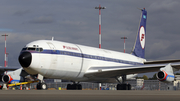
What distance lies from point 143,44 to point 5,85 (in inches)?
804

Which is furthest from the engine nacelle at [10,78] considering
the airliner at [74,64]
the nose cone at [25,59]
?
the nose cone at [25,59]

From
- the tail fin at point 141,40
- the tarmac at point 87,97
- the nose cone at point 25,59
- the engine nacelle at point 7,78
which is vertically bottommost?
the tarmac at point 87,97

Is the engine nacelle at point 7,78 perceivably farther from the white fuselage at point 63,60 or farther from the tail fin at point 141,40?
the tail fin at point 141,40

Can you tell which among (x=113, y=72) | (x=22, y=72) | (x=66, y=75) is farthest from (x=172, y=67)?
(x=22, y=72)

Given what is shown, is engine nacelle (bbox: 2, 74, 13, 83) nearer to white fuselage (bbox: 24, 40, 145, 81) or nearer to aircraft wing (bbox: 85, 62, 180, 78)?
white fuselage (bbox: 24, 40, 145, 81)

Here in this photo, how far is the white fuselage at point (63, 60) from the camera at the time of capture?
2180cm

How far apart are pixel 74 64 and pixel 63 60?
→ 1.42m

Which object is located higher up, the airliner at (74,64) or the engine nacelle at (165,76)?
the airliner at (74,64)

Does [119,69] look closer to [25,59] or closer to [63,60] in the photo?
[63,60]

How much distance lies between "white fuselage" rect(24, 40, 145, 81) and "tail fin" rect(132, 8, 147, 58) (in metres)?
10.1

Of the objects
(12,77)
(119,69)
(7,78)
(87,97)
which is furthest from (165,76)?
(7,78)

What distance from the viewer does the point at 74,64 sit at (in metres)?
24.4

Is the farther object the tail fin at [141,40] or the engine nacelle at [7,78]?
the tail fin at [141,40]

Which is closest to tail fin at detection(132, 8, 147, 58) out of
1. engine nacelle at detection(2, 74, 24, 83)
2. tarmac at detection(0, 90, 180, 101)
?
engine nacelle at detection(2, 74, 24, 83)
